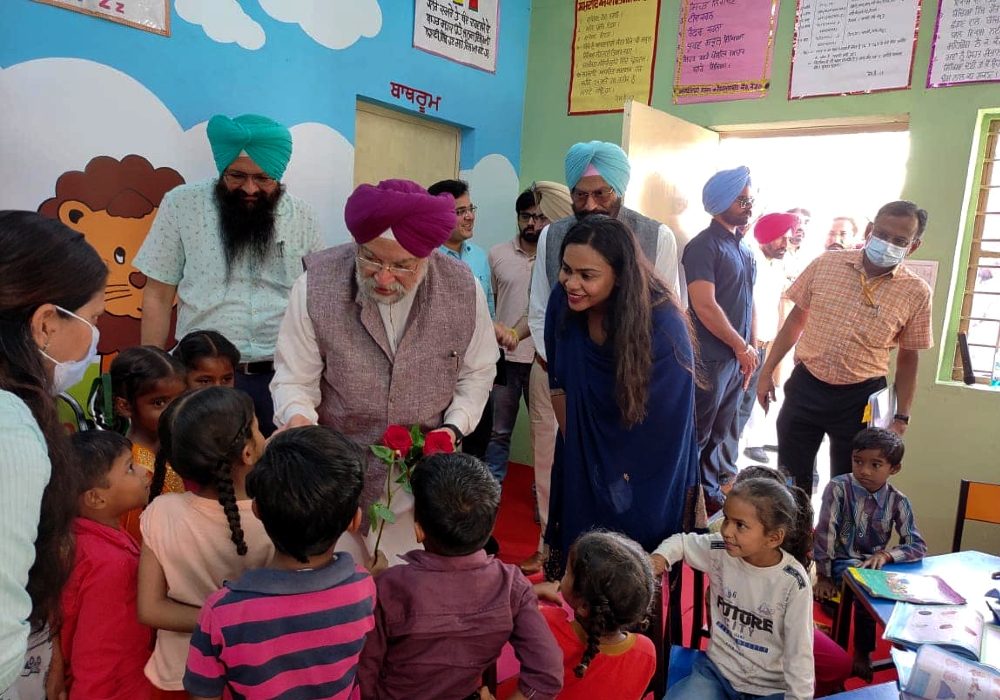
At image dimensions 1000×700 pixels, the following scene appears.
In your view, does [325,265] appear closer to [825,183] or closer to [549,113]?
[549,113]

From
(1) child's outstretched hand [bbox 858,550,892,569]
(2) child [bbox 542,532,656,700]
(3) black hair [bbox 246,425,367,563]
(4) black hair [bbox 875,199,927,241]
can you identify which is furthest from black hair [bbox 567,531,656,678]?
(4) black hair [bbox 875,199,927,241]

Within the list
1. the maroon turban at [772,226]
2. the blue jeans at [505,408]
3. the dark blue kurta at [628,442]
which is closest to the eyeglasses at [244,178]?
the dark blue kurta at [628,442]

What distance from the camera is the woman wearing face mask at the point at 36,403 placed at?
0.93 metres

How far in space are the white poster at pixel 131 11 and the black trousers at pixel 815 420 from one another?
10.7 ft

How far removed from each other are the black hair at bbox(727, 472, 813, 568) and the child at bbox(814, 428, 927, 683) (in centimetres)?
84

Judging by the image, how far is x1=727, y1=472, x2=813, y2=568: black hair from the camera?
1843mm

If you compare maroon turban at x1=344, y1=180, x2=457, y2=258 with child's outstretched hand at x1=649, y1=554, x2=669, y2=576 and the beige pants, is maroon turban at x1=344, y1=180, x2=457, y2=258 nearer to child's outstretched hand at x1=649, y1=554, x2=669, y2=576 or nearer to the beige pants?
child's outstretched hand at x1=649, y1=554, x2=669, y2=576

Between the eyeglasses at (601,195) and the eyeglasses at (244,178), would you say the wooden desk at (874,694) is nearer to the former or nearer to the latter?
the eyeglasses at (601,195)

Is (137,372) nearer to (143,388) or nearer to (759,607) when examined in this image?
(143,388)

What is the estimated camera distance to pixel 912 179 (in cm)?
383

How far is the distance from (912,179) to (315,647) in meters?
3.91

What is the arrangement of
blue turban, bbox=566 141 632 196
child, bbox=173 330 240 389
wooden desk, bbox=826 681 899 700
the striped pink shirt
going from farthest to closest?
blue turban, bbox=566 141 632 196 → child, bbox=173 330 240 389 → wooden desk, bbox=826 681 899 700 → the striped pink shirt

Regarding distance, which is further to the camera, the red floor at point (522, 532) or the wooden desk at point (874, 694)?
the red floor at point (522, 532)

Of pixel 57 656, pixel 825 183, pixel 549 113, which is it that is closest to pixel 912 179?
pixel 825 183
